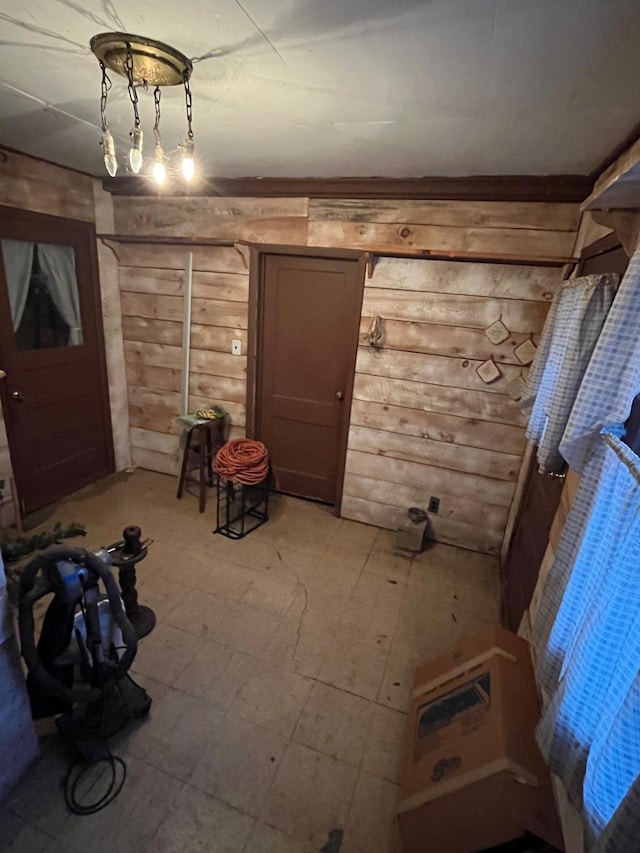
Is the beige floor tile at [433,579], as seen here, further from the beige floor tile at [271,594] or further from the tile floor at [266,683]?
the beige floor tile at [271,594]

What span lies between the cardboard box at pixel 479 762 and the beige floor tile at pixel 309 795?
238 mm

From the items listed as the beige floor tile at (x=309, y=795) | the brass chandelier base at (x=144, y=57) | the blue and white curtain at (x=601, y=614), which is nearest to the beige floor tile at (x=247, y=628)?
the beige floor tile at (x=309, y=795)

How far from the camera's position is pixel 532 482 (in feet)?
7.84

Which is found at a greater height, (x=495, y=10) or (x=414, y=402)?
(x=495, y=10)

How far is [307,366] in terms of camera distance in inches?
124

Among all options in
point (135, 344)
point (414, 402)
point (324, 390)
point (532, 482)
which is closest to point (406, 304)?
point (414, 402)

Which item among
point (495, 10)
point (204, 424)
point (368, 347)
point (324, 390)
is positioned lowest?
point (204, 424)

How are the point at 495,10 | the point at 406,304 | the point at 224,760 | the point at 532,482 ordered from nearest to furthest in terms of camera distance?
the point at 495,10 < the point at 224,760 < the point at 532,482 < the point at 406,304

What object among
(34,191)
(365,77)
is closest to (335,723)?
(365,77)

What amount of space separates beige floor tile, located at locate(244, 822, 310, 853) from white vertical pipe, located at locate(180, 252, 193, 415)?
277 centimetres

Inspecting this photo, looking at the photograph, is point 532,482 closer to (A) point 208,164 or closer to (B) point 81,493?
(A) point 208,164

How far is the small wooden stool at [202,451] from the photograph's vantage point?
3.20m

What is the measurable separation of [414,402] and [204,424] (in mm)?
1583

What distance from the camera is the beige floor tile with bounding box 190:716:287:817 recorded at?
1485 millimetres
